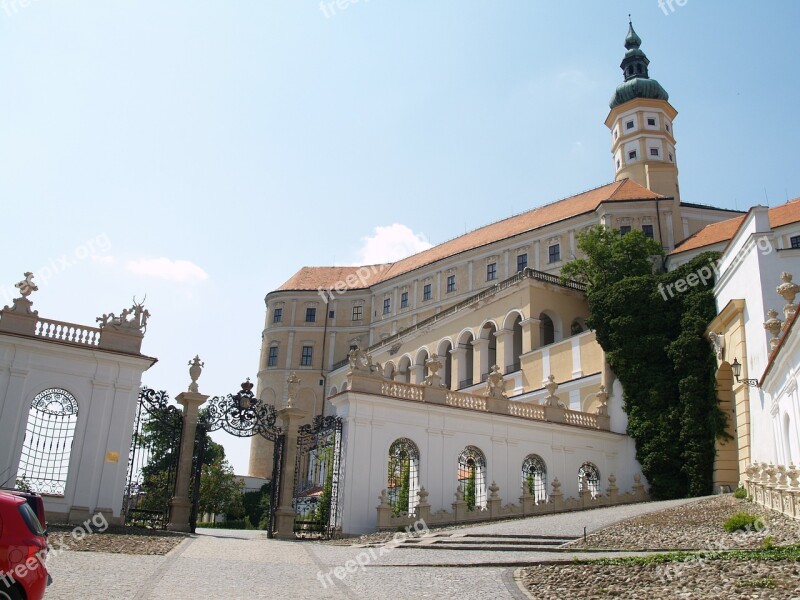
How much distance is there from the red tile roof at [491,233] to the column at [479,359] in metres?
12.7

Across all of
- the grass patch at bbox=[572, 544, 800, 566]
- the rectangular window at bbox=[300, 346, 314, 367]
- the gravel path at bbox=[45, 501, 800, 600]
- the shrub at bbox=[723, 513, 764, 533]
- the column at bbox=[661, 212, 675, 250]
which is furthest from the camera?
the rectangular window at bbox=[300, 346, 314, 367]

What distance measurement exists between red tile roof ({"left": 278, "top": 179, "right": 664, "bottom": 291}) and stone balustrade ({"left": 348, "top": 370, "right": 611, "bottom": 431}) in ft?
79.7

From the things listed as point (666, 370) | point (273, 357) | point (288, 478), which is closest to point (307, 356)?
point (273, 357)

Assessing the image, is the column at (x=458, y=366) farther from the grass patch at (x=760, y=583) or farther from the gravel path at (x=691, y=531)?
the grass patch at (x=760, y=583)

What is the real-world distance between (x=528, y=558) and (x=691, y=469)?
19.0m

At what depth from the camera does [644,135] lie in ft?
198

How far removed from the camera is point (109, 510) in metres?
20.5

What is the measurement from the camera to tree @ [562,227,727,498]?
29.4m

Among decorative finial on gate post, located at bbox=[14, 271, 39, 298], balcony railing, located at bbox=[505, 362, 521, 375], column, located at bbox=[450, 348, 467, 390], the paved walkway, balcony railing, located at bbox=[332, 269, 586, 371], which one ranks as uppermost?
balcony railing, located at bbox=[332, 269, 586, 371]

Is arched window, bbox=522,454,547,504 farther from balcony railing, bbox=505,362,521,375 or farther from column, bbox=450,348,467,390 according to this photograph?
column, bbox=450,348,467,390

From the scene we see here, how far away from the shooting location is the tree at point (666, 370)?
29.4 m

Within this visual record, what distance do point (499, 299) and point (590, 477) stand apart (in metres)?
17.9

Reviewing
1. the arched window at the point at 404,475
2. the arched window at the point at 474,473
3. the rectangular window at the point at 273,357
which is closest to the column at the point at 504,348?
the arched window at the point at 474,473

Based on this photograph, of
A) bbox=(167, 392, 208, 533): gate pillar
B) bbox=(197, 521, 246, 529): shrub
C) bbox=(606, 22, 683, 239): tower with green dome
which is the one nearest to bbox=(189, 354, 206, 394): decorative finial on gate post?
bbox=(167, 392, 208, 533): gate pillar
